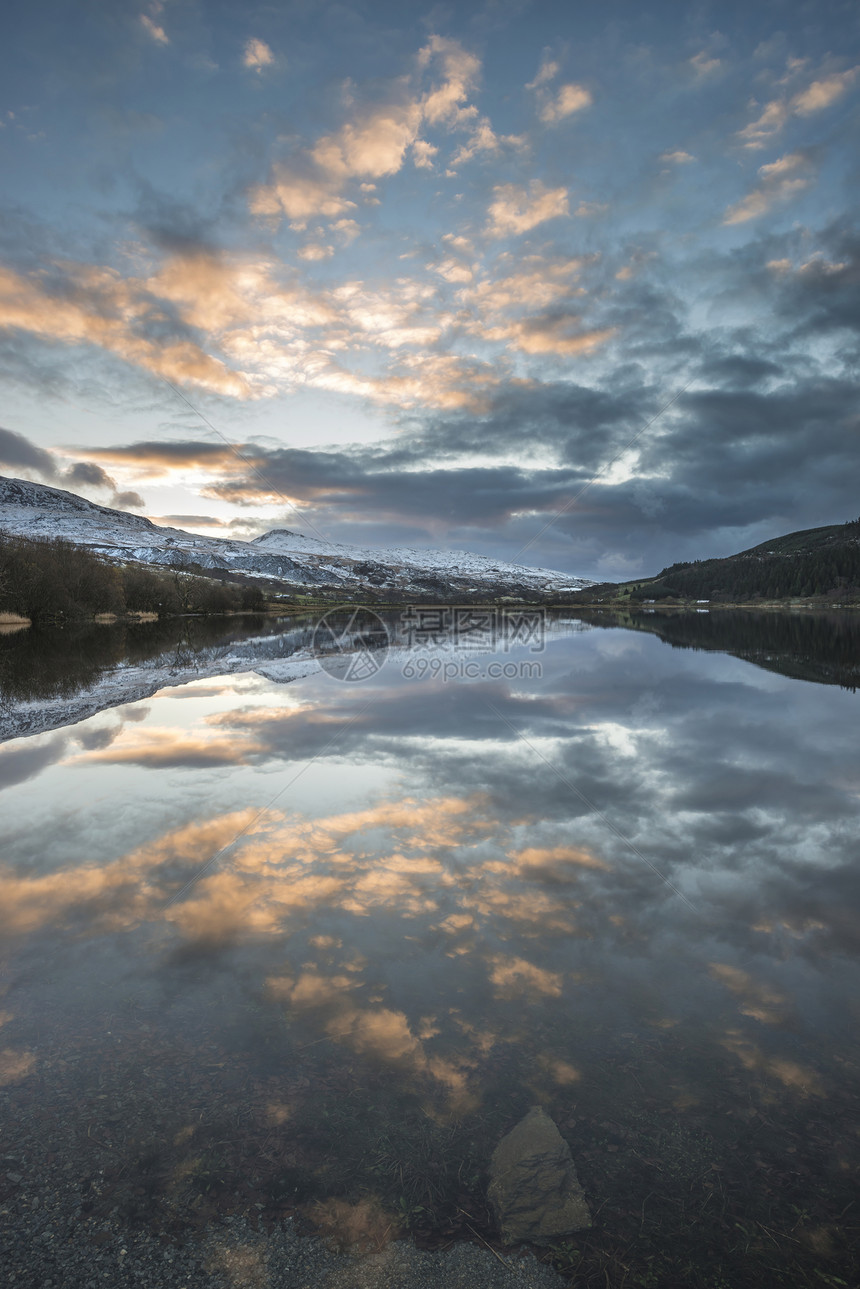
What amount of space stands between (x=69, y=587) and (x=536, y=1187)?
71.9 m

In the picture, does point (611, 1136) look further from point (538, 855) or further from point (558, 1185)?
point (538, 855)

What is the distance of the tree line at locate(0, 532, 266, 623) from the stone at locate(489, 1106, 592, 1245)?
61.2 meters

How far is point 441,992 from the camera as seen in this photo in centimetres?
489

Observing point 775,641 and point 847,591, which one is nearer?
point 775,641

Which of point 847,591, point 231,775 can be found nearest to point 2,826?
point 231,775

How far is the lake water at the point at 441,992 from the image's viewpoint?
3264 mm

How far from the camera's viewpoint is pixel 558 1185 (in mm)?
3299

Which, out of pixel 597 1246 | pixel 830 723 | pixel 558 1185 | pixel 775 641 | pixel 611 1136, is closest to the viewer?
pixel 597 1246

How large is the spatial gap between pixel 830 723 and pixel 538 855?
39.2 feet

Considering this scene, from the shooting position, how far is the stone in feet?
10.2

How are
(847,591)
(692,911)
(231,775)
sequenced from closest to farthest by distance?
1. (692,911)
2. (231,775)
3. (847,591)

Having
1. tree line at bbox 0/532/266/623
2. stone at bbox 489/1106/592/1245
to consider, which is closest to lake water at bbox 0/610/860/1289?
stone at bbox 489/1106/592/1245

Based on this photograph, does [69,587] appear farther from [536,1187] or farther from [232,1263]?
[536,1187]

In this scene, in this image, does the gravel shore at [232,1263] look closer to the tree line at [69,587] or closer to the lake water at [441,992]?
the lake water at [441,992]
